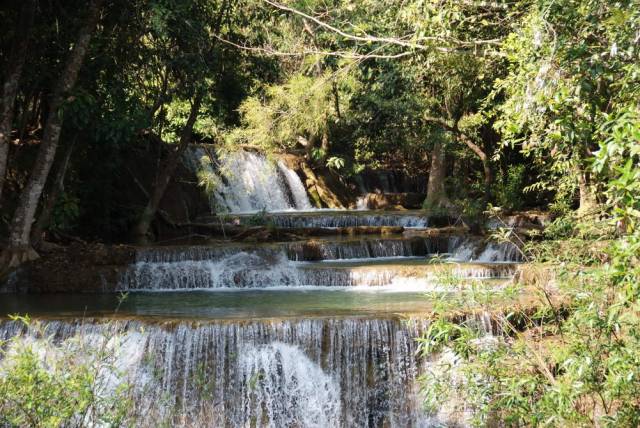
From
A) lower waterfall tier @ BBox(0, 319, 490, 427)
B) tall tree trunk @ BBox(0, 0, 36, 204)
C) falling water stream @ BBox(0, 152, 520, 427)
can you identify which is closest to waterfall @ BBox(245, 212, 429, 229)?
falling water stream @ BBox(0, 152, 520, 427)

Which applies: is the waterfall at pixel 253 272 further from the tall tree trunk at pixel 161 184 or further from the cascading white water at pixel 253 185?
the cascading white water at pixel 253 185

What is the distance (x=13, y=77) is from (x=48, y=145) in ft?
3.63

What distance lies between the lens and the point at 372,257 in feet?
47.8

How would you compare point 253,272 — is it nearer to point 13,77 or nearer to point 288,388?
point 288,388

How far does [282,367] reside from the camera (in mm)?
8570

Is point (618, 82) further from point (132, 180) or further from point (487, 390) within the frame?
point (132, 180)

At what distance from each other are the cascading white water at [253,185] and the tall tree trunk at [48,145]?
289 inches

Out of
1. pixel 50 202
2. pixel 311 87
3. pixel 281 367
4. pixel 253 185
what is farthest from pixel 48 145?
pixel 253 185

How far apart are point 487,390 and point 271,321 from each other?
3812 millimetres

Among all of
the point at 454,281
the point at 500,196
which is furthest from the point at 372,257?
the point at 454,281

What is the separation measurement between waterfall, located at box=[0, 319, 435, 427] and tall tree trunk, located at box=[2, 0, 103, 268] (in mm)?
3108

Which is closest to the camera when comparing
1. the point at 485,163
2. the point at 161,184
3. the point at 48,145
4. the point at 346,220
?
the point at 48,145

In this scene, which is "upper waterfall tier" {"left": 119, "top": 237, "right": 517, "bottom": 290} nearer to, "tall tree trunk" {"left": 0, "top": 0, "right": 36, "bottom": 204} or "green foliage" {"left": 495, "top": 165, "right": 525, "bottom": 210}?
"tall tree trunk" {"left": 0, "top": 0, "right": 36, "bottom": 204}

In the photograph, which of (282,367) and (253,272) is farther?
(253,272)
